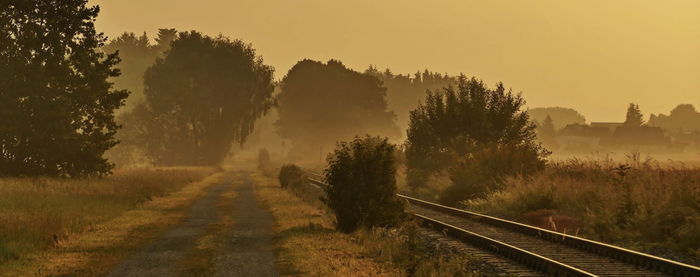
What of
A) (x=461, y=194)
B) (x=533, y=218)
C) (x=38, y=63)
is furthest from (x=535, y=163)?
(x=38, y=63)

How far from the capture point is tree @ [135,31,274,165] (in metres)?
71.8

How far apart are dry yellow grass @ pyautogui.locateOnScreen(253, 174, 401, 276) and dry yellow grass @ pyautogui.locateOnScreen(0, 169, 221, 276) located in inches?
151

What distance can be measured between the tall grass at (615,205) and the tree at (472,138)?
207 cm

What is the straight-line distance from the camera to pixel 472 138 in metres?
35.5

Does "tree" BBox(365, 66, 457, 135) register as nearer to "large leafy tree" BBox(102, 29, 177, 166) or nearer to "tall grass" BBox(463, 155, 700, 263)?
"large leafy tree" BBox(102, 29, 177, 166)

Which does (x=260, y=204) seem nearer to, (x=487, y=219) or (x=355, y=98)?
(x=487, y=219)

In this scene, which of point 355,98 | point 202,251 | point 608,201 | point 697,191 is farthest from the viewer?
point 355,98

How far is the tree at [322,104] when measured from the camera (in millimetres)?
101438

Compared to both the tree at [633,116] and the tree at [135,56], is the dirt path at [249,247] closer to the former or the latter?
the tree at [135,56]

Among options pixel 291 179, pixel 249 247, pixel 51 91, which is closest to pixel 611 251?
pixel 249 247

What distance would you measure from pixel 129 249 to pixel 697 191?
1534cm

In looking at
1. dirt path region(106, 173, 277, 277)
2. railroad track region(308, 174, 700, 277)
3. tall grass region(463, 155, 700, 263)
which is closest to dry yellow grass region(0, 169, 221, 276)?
dirt path region(106, 173, 277, 277)

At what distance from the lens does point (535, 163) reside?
29062mm

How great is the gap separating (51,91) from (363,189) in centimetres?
2212
